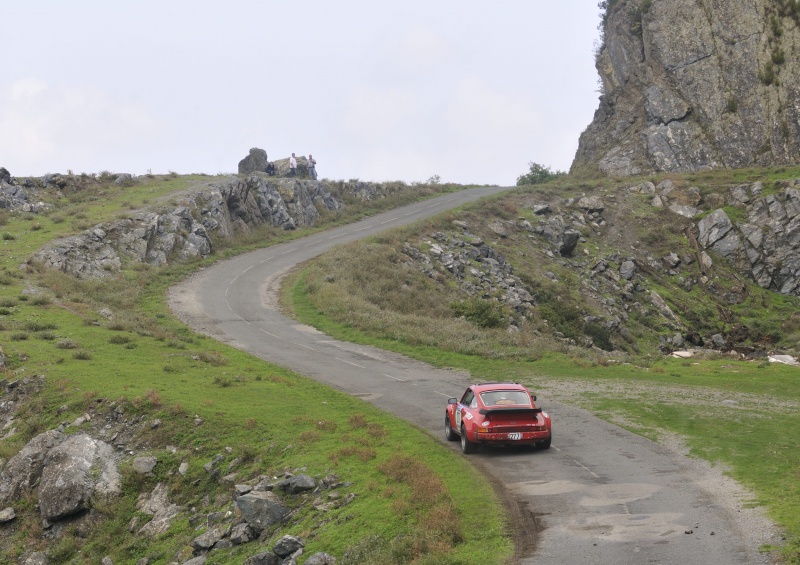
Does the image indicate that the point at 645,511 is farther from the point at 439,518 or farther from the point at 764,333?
the point at 764,333

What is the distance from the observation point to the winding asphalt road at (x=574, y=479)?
40.0ft

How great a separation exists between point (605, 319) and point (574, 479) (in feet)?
109

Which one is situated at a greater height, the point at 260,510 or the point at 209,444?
the point at 209,444

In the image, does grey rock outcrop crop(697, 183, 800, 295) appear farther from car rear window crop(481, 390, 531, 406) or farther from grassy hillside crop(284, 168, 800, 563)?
car rear window crop(481, 390, 531, 406)

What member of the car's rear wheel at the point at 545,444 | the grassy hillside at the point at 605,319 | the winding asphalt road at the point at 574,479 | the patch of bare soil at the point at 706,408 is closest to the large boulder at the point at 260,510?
the winding asphalt road at the point at 574,479

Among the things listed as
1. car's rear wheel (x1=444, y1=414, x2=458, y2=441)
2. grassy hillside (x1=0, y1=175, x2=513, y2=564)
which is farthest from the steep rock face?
car's rear wheel (x1=444, y1=414, x2=458, y2=441)

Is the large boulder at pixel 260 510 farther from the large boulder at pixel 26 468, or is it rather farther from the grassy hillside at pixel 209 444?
the large boulder at pixel 26 468

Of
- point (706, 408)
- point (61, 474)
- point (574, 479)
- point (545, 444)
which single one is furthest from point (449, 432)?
point (61, 474)

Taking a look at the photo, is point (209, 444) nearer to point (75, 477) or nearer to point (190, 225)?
point (75, 477)

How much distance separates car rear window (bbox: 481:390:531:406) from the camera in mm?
19547

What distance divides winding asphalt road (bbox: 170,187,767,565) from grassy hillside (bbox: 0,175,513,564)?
93 cm

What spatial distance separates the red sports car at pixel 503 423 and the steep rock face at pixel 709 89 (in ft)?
204

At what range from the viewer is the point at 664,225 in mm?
63375

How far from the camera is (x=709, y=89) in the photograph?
243ft
